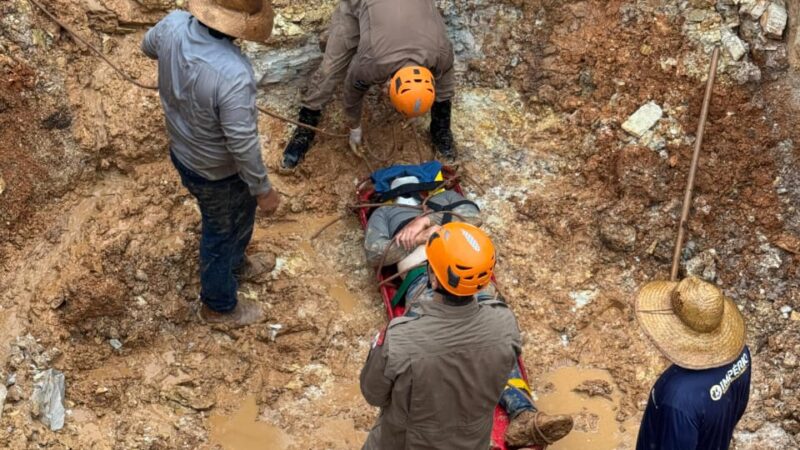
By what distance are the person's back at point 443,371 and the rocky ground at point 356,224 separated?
128cm

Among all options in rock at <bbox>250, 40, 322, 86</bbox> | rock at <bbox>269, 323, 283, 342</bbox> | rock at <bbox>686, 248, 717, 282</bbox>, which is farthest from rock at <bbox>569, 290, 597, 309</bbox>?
rock at <bbox>250, 40, 322, 86</bbox>

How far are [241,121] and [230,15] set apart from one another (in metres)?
0.50

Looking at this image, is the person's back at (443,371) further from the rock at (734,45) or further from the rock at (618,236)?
the rock at (734,45)

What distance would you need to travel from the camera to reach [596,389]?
5.00m

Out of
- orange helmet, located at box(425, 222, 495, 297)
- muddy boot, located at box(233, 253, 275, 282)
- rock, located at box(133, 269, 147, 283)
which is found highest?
orange helmet, located at box(425, 222, 495, 297)

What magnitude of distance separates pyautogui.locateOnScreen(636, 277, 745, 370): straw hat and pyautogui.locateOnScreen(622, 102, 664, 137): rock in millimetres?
2715

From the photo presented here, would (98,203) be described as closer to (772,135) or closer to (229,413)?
(229,413)

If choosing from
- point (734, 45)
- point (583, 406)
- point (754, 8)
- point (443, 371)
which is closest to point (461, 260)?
point (443, 371)

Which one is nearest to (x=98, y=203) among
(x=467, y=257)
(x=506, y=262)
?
(x=506, y=262)

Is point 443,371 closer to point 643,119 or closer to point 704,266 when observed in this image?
point 704,266

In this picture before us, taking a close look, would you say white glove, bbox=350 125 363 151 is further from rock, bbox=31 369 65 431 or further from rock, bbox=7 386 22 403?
rock, bbox=7 386 22 403

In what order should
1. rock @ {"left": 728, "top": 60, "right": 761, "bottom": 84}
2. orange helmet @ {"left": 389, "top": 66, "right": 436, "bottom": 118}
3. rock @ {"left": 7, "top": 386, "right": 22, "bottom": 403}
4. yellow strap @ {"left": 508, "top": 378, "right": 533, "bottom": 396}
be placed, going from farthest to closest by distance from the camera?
rock @ {"left": 728, "top": 60, "right": 761, "bottom": 84}, orange helmet @ {"left": 389, "top": 66, "right": 436, "bottom": 118}, yellow strap @ {"left": 508, "top": 378, "right": 533, "bottom": 396}, rock @ {"left": 7, "top": 386, "right": 22, "bottom": 403}

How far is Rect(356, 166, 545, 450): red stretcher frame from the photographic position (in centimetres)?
445

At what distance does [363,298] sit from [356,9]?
1.90m
